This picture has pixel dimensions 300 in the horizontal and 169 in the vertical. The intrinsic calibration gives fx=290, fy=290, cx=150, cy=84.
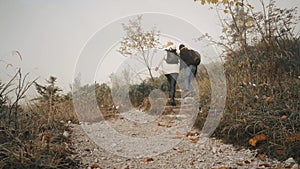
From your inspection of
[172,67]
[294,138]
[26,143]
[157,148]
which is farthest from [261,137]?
[172,67]

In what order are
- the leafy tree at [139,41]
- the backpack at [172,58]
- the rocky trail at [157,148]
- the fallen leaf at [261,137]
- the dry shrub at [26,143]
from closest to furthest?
the dry shrub at [26,143] < the rocky trail at [157,148] < the fallen leaf at [261,137] < the backpack at [172,58] < the leafy tree at [139,41]

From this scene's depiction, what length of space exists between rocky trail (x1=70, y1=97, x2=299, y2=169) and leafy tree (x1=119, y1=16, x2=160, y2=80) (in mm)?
2917

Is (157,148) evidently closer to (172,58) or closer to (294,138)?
(294,138)


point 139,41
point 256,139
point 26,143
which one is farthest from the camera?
point 139,41

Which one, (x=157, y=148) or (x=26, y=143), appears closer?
(x=26, y=143)

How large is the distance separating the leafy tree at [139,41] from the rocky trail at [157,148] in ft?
9.57

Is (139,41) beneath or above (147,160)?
above

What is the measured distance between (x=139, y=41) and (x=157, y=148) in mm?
5046

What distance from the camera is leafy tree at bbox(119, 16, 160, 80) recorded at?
8.34 metres

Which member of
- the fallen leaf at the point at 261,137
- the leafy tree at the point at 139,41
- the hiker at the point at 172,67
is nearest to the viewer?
the fallen leaf at the point at 261,137

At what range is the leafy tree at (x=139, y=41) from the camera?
27.4 ft

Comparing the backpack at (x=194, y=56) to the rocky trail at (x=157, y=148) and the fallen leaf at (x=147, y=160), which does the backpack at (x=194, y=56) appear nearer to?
the rocky trail at (x=157, y=148)

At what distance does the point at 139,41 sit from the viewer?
8.55 m

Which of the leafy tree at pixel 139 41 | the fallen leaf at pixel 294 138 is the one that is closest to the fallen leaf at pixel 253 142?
the fallen leaf at pixel 294 138
